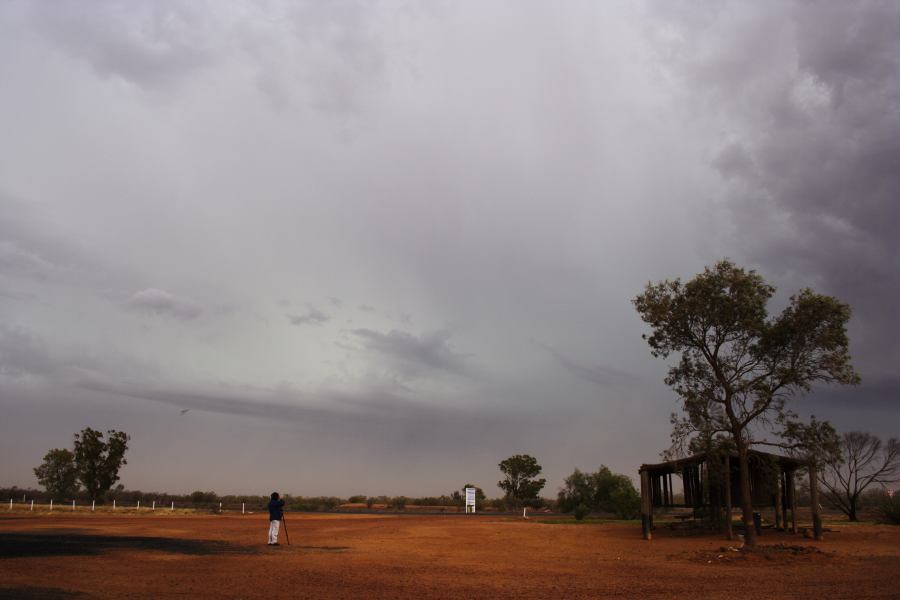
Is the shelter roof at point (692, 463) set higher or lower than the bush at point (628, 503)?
higher

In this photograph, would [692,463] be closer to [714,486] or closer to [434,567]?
[714,486]

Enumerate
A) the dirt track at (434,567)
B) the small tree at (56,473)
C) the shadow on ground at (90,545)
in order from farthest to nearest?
the small tree at (56,473) < the shadow on ground at (90,545) < the dirt track at (434,567)

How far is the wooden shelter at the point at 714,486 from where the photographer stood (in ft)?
101

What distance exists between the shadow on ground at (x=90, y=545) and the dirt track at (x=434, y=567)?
0.04 meters

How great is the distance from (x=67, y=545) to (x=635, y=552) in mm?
21978

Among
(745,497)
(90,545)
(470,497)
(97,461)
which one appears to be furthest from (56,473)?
(745,497)

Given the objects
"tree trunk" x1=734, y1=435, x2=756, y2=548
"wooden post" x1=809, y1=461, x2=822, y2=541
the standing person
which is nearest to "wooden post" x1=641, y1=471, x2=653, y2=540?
"tree trunk" x1=734, y1=435, x2=756, y2=548

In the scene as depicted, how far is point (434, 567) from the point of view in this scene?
20.5m

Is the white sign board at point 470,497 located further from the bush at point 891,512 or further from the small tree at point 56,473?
the small tree at point 56,473

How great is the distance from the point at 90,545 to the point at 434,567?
14.0 m

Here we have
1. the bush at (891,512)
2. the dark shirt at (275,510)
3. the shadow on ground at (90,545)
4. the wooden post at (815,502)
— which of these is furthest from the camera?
the bush at (891,512)

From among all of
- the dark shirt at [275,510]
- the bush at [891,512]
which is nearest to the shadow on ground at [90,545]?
the dark shirt at [275,510]

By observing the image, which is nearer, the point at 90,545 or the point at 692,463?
the point at 90,545

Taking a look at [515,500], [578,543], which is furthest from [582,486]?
[578,543]
